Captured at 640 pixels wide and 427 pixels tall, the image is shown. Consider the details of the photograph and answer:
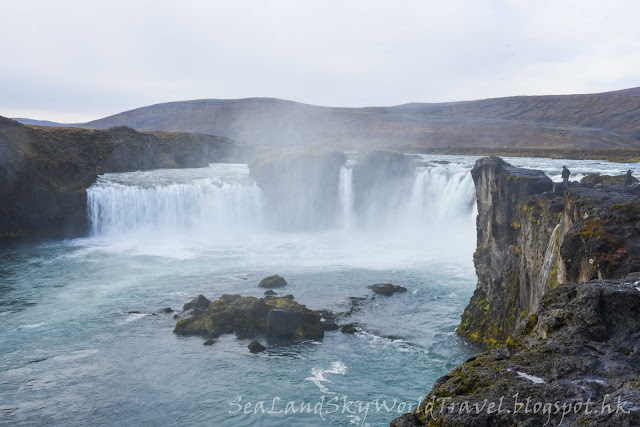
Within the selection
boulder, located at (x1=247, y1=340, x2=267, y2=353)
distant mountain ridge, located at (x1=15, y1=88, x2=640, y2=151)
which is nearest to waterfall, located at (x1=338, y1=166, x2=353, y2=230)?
boulder, located at (x1=247, y1=340, x2=267, y2=353)

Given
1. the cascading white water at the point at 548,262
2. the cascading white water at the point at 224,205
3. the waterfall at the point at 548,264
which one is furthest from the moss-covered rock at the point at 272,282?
the cascading white water at the point at 224,205

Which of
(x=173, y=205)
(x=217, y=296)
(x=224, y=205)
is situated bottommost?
(x=217, y=296)

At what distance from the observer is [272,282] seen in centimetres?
3084

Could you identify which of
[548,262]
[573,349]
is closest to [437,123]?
[548,262]

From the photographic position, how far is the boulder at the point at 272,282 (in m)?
30.7

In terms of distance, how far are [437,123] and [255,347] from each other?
13879 cm

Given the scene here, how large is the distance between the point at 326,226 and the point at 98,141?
31685 millimetres

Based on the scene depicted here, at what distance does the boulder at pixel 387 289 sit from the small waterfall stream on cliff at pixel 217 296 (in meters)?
0.66

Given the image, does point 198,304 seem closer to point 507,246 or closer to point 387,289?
point 387,289

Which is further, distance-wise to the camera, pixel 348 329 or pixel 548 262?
pixel 348 329

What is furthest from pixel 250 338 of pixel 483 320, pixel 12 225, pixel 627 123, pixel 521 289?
pixel 627 123

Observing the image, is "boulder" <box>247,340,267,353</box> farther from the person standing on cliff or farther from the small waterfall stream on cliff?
the person standing on cliff

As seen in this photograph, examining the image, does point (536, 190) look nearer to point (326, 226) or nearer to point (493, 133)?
point (326, 226)

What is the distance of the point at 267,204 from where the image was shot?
56969 mm
